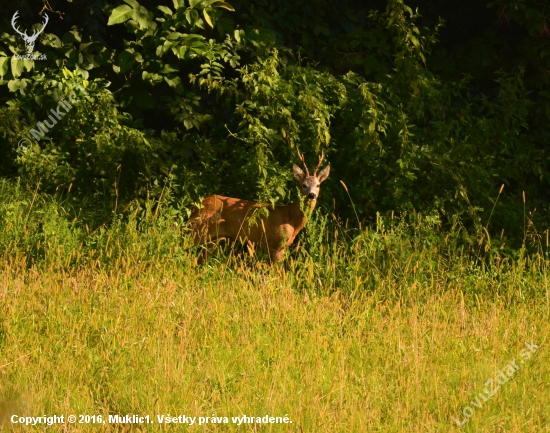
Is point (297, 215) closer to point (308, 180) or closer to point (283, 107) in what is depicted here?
point (308, 180)

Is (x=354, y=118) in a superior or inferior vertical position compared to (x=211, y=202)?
superior

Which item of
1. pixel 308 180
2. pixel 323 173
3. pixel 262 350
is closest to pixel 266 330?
pixel 262 350

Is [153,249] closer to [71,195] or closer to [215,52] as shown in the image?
[71,195]

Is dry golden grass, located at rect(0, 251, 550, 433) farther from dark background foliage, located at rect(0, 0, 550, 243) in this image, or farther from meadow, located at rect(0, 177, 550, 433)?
dark background foliage, located at rect(0, 0, 550, 243)

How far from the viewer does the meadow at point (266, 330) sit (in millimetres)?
4082

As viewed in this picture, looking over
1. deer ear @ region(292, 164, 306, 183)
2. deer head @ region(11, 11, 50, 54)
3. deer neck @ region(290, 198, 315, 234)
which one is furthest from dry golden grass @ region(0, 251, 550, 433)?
deer head @ region(11, 11, 50, 54)

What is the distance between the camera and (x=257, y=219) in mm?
6699

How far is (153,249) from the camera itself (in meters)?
6.11

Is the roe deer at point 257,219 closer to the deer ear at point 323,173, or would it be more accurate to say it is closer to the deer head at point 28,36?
the deer ear at point 323,173

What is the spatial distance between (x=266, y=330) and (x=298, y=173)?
2026 millimetres

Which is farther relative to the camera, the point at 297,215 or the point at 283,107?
the point at 283,107

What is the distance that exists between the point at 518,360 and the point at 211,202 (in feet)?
9.23

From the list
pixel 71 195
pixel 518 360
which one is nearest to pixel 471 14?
pixel 71 195

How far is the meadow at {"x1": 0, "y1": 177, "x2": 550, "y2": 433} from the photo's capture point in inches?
161
